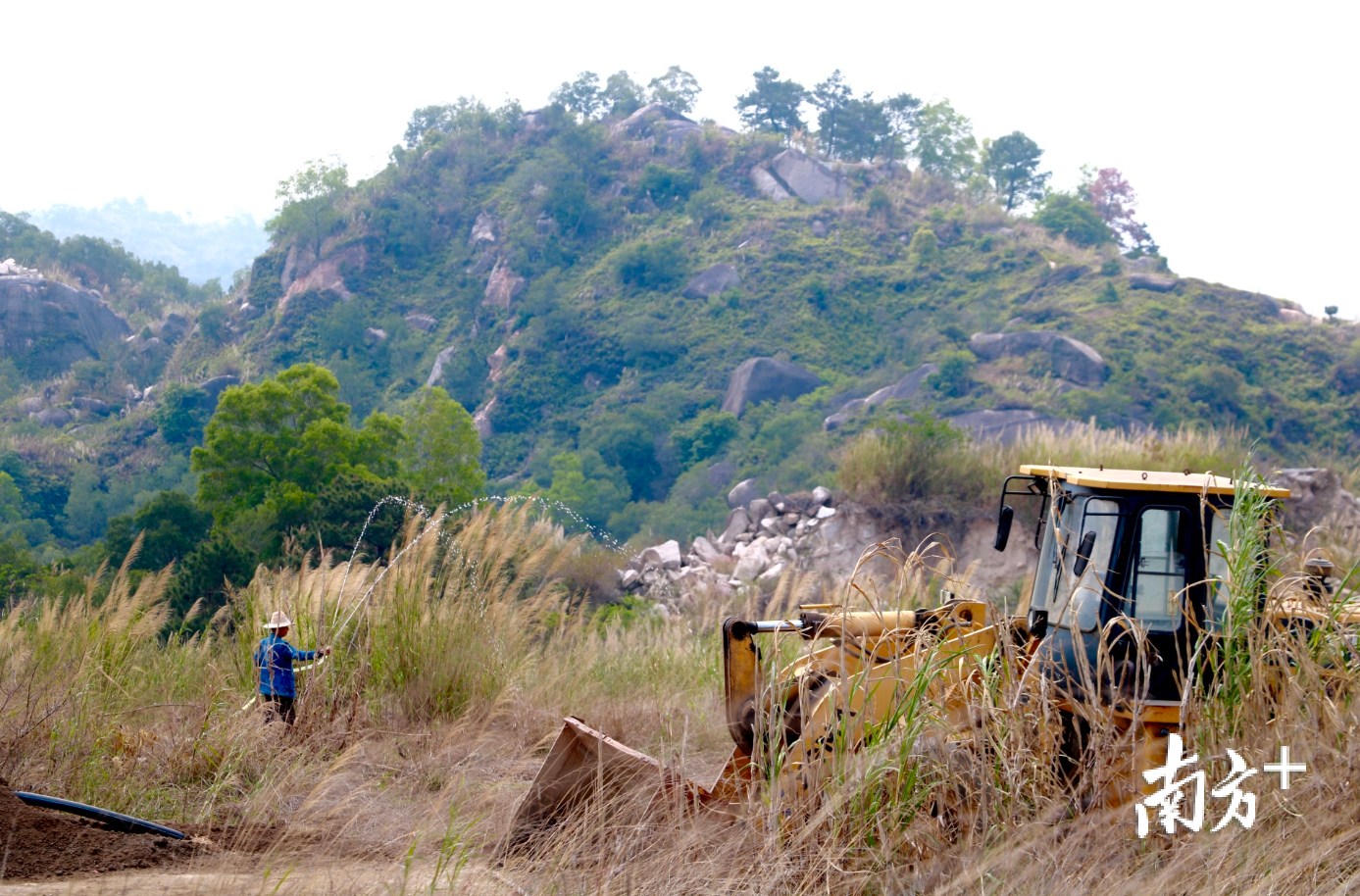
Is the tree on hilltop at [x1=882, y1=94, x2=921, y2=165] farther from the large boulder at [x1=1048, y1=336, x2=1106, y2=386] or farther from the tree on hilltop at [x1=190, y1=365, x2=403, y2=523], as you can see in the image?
the tree on hilltop at [x1=190, y1=365, x2=403, y2=523]

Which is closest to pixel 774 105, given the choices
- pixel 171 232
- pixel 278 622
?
pixel 278 622

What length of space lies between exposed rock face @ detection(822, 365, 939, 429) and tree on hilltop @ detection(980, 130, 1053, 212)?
26.9 m

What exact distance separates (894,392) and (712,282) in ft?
46.3

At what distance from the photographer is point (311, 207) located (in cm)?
5569

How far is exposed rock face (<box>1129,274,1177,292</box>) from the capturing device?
1629 inches

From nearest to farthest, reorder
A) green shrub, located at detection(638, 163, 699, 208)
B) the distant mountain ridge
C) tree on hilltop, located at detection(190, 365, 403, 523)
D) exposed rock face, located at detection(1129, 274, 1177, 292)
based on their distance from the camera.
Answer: tree on hilltop, located at detection(190, 365, 403, 523), exposed rock face, located at detection(1129, 274, 1177, 292), green shrub, located at detection(638, 163, 699, 208), the distant mountain ridge

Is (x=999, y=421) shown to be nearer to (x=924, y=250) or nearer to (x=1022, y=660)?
(x=924, y=250)

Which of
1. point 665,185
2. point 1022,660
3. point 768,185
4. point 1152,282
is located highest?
point 768,185

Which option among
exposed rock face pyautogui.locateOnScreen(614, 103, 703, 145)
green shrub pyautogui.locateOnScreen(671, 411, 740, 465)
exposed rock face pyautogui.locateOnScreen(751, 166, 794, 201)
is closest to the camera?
green shrub pyautogui.locateOnScreen(671, 411, 740, 465)

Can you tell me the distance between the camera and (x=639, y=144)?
5978cm

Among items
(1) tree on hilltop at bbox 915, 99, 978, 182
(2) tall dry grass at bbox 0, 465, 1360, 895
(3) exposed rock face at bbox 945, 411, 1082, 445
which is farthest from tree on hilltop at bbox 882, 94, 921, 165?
(2) tall dry grass at bbox 0, 465, 1360, 895

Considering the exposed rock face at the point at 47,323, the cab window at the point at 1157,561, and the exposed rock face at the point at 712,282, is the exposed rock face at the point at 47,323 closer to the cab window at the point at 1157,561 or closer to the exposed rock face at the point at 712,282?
the exposed rock face at the point at 712,282

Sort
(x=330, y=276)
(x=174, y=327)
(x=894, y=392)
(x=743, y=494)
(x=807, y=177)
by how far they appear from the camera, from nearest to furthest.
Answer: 1. (x=743, y=494)
2. (x=894, y=392)
3. (x=330, y=276)
4. (x=174, y=327)
5. (x=807, y=177)

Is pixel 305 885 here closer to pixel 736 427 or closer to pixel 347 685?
pixel 347 685
